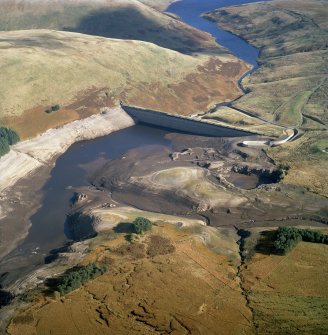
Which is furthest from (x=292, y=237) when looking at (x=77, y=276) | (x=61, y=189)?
(x=61, y=189)

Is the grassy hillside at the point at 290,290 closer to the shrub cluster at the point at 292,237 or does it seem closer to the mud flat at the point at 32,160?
the shrub cluster at the point at 292,237

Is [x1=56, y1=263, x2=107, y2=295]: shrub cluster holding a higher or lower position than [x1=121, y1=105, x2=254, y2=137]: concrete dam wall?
higher

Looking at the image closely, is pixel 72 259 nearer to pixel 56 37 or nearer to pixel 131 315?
pixel 131 315

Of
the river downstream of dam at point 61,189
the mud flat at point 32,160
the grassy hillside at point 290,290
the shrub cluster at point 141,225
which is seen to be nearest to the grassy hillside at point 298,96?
the grassy hillside at point 290,290

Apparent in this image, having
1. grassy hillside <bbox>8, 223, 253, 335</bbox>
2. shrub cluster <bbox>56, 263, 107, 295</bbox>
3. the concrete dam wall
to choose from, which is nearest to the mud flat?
the concrete dam wall

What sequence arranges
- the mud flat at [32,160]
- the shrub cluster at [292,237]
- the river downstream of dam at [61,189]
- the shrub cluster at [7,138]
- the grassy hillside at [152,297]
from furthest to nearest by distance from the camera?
1. the shrub cluster at [7,138]
2. the mud flat at [32,160]
3. the river downstream of dam at [61,189]
4. the shrub cluster at [292,237]
5. the grassy hillside at [152,297]

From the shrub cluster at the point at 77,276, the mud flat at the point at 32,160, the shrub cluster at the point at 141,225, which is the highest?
the shrub cluster at the point at 77,276

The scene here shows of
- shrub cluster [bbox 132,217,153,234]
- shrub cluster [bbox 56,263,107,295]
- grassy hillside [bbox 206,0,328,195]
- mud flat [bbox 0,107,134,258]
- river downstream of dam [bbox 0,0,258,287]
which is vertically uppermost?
shrub cluster [bbox 56,263,107,295]

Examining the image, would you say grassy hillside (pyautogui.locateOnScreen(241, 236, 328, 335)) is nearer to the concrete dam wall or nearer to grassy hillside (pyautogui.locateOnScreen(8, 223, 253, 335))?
grassy hillside (pyautogui.locateOnScreen(8, 223, 253, 335))

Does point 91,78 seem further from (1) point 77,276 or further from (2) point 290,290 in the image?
(2) point 290,290
